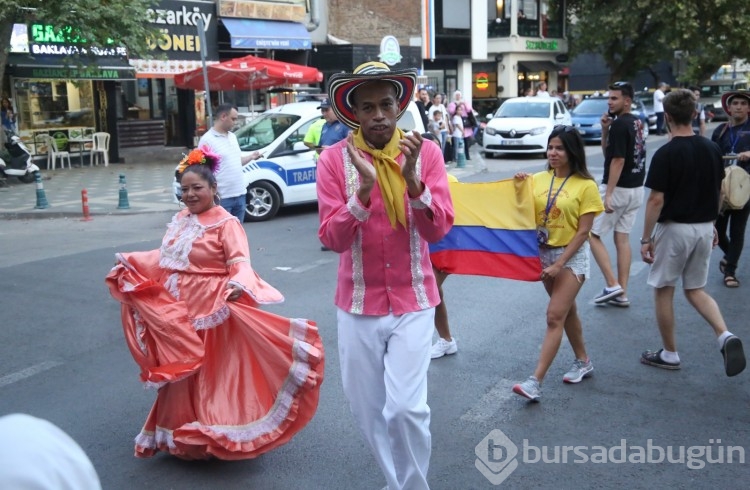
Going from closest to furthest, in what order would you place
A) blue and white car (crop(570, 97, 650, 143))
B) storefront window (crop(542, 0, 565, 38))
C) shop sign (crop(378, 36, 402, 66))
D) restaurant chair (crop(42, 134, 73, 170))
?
restaurant chair (crop(42, 134, 73, 170))
shop sign (crop(378, 36, 402, 66))
blue and white car (crop(570, 97, 650, 143))
storefront window (crop(542, 0, 565, 38))

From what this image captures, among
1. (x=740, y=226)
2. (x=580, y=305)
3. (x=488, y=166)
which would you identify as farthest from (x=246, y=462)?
(x=488, y=166)

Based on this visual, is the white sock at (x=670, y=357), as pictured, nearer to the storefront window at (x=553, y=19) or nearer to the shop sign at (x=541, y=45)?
the shop sign at (x=541, y=45)

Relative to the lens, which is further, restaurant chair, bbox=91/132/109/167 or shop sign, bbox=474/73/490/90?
shop sign, bbox=474/73/490/90

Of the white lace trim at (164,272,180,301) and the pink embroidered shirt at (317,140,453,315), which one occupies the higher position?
the pink embroidered shirt at (317,140,453,315)

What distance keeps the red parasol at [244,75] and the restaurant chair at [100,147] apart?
9.95 feet

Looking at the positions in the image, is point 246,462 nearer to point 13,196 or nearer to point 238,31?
point 13,196

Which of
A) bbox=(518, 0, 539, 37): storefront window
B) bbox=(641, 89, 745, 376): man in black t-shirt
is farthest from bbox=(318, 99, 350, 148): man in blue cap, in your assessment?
bbox=(518, 0, 539, 37): storefront window

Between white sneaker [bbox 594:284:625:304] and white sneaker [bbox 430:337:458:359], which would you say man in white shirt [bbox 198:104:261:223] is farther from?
white sneaker [bbox 594:284:625:304]

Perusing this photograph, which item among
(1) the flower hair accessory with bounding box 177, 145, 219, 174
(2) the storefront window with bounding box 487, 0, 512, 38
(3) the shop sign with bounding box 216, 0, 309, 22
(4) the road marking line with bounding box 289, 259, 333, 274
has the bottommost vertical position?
(4) the road marking line with bounding box 289, 259, 333, 274

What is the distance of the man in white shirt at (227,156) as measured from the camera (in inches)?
341

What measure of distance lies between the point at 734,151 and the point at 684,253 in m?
2.87

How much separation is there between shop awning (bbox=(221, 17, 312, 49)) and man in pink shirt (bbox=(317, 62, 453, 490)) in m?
22.2

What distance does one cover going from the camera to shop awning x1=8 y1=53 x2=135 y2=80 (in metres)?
19.8
